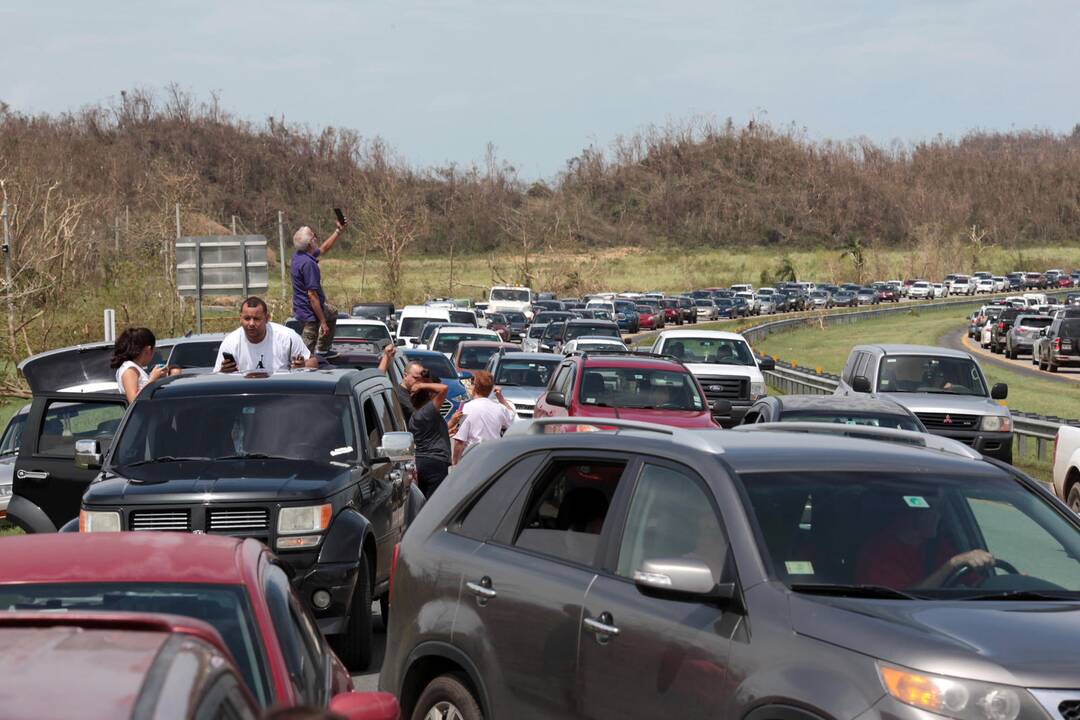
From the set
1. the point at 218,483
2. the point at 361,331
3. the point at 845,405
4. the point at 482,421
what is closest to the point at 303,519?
the point at 218,483

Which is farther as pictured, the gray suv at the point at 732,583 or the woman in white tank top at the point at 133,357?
the woman in white tank top at the point at 133,357

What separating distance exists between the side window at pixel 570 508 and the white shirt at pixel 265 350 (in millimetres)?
6879

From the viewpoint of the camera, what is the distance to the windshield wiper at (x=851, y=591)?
17.0 feet

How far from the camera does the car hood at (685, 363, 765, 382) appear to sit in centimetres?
2828

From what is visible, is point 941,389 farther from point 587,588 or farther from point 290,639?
point 290,639

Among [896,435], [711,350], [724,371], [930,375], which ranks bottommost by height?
[724,371]

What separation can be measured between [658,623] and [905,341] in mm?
68245

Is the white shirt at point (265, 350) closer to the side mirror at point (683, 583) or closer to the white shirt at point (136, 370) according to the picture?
the white shirt at point (136, 370)

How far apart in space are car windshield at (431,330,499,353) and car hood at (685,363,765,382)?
6.65m

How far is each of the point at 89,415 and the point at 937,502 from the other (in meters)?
13.9

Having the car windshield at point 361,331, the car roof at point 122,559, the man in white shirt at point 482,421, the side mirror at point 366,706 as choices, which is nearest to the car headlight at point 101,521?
the car roof at point 122,559

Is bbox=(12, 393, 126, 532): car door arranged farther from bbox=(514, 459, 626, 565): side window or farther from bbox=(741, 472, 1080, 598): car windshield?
bbox=(741, 472, 1080, 598): car windshield

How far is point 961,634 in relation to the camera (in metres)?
4.72

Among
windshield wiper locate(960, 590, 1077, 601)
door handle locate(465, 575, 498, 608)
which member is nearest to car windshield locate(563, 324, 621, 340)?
→ door handle locate(465, 575, 498, 608)
